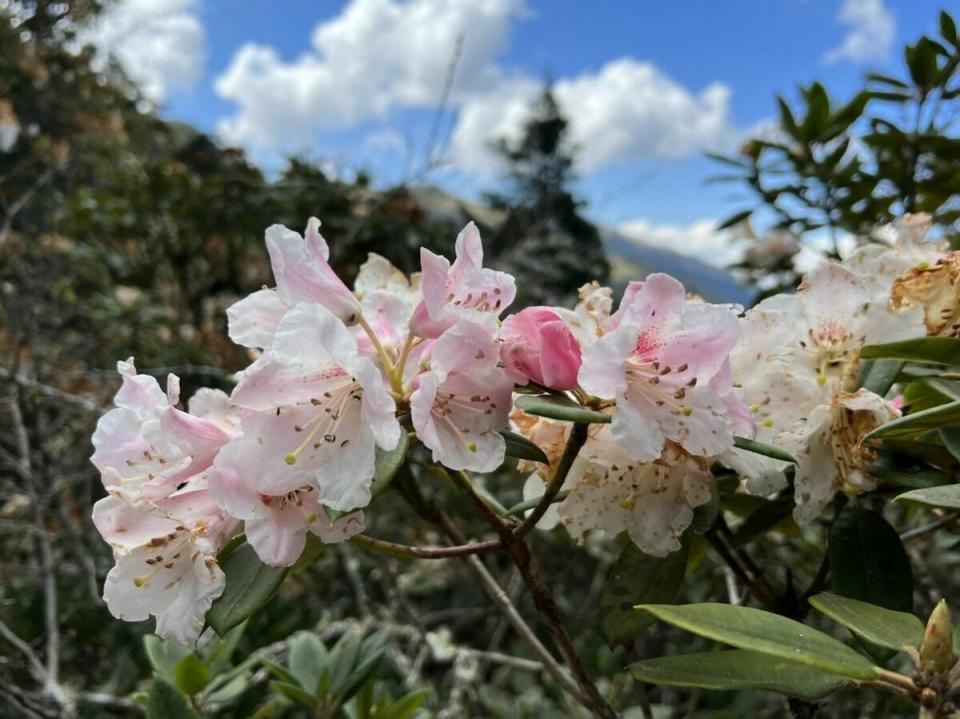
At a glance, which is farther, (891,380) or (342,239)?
(342,239)

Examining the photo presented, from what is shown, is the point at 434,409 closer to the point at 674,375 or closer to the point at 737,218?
the point at 674,375

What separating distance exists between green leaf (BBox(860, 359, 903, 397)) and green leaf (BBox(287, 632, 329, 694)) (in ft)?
2.58

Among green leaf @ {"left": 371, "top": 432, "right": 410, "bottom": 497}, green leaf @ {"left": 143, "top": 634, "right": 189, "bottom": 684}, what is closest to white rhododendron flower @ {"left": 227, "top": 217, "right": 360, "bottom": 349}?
Result: green leaf @ {"left": 371, "top": 432, "right": 410, "bottom": 497}

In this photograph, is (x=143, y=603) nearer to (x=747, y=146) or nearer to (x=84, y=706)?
(x=84, y=706)

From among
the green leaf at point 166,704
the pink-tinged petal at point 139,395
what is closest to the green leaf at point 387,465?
the pink-tinged petal at point 139,395

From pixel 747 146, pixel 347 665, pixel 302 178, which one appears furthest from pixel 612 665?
pixel 302 178

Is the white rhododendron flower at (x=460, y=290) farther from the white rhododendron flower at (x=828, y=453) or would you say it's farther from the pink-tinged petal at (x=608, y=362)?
the white rhododendron flower at (x=828, y=453)

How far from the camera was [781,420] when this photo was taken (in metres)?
0.68

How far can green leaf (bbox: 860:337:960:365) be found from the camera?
1.95ft

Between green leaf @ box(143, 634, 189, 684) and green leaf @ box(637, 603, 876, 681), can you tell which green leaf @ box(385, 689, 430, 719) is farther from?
green leaf @ box(637, 603, 876, 681)

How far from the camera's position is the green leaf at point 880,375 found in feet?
2.29

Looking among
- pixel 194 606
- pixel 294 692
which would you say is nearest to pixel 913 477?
pixel 194 606

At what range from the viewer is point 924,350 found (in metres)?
0.60

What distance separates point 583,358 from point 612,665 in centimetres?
134
